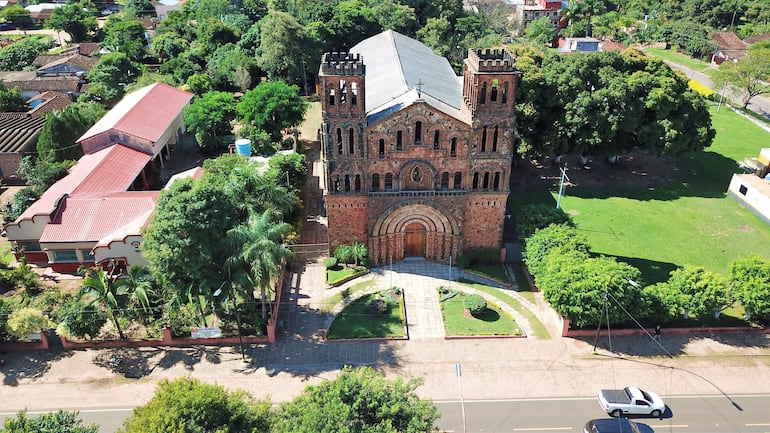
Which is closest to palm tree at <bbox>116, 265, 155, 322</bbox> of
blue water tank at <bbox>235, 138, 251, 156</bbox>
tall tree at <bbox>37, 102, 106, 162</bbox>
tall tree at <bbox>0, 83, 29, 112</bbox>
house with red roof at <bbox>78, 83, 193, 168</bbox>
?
blue water tank at <bbox>235, 138, 251, 156</bbox>

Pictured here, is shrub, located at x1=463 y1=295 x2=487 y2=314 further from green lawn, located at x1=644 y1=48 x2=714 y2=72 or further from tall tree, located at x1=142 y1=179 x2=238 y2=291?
green lawn, located at x1=644 y1=48 x2=714 y2=72

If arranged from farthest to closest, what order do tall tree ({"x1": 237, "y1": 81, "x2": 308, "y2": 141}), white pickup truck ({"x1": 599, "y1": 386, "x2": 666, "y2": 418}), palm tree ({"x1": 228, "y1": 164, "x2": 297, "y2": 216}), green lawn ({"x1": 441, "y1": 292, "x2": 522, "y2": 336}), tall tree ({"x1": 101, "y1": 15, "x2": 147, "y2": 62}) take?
tall tree ({"x1": 101, "y1": 15, "x2": 147, "y2": 62}) < tall tree ({"x1": 237, "y1": 81, "x2": 308, "y2": 141}) < palm tree ({"x1": 228, "y1": 164, "x2": 297, "y2": 216}) < green lawn ({"x1": 441, "y1": 292, "x2": 522, "y2": 336}) < white pickup truck ({"x1": 599, "y1": 386, "x2": 666, "y2": 418})

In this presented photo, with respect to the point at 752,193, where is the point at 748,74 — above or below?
above

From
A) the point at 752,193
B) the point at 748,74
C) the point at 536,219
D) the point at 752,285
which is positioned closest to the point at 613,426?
the point at 752,285

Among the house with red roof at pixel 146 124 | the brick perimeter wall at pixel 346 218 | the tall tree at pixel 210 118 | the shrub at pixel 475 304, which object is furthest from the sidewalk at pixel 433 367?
the tall tree at pixel 210 118

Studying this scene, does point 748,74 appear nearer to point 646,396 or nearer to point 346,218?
point 646,396

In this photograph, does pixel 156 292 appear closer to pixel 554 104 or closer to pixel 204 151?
pixel 204 151
